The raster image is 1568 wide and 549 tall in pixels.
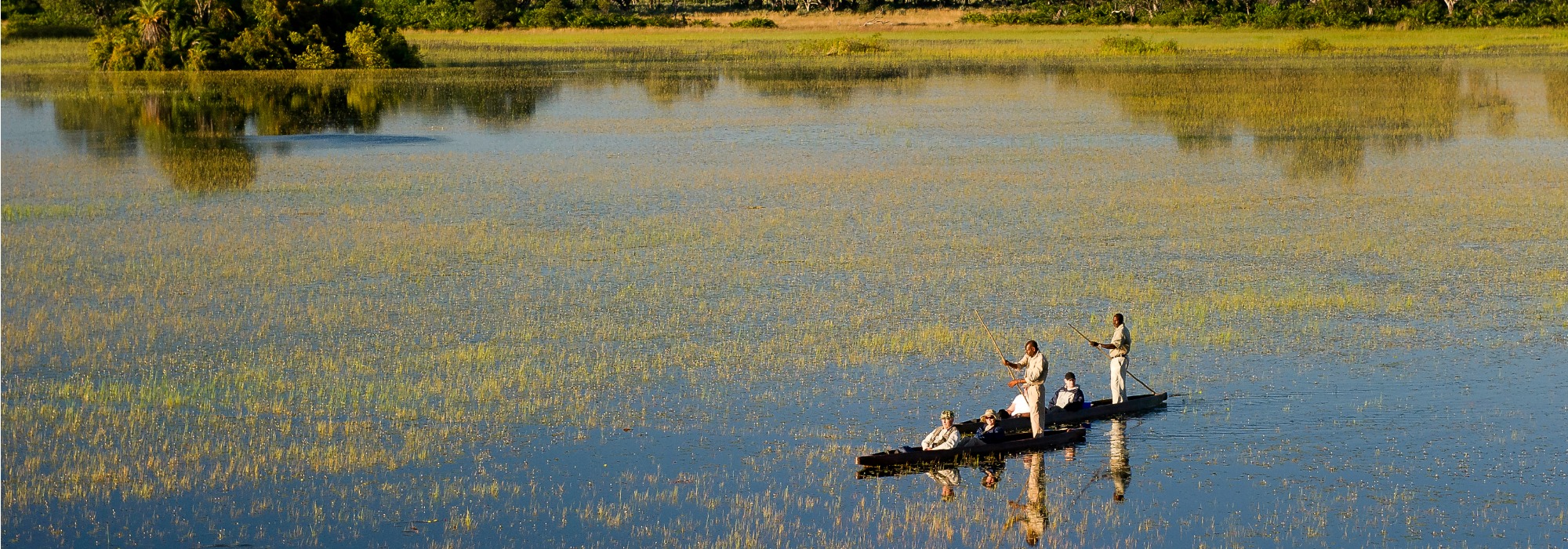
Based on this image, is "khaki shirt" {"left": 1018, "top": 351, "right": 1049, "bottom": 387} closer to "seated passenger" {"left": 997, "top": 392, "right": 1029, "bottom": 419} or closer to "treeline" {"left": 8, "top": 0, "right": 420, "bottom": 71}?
"seated passenger" {"left": 997, "top": 392, "right": 1029, "bottom": 419}

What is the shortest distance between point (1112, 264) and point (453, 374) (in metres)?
13.4

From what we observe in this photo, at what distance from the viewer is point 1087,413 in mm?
19297

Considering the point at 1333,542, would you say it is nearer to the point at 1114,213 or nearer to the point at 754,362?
the point at 754,362

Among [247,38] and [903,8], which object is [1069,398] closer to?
[247,38]

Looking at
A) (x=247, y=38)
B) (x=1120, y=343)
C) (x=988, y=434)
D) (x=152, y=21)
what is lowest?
(x=988, y=434)

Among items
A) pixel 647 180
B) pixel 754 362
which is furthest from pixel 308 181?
pixel 754 362

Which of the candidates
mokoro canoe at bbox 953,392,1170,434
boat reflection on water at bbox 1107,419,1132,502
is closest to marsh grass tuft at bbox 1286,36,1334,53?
mokoro canoe at bbox 953,392,1170,434

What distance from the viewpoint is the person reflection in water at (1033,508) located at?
15914mm

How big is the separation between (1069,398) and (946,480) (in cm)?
259

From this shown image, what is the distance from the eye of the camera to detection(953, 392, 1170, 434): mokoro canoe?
60.7ft

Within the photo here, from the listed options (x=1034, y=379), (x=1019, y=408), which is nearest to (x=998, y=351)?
(x=1019, y=408)

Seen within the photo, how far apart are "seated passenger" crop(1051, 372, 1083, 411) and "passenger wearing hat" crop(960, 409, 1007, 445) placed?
121 cm

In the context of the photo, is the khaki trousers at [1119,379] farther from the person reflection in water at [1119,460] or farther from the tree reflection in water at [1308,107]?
the tree reflection in water at [1308,107]

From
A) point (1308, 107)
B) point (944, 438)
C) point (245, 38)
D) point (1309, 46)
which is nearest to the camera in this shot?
point (944, 438)
